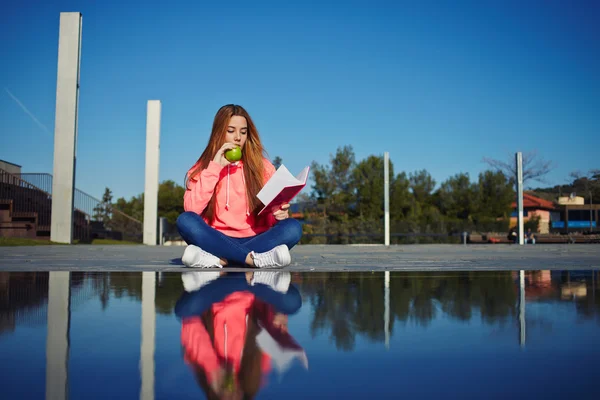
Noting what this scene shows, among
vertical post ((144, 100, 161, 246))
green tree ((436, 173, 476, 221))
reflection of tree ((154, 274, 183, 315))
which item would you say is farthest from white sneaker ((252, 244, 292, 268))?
green tree ((436, 173, 476, 221))

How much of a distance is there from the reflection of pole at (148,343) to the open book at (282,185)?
114cm

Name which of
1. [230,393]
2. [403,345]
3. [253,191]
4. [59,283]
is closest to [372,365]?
[403,345]

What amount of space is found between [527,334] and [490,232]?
23.7 m

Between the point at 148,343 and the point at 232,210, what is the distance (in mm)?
2746

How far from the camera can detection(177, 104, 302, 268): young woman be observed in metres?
3.78

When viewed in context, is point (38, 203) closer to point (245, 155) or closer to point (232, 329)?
point (245, 155)

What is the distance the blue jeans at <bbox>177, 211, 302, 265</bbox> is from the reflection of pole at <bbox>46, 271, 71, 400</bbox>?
50.8 inches

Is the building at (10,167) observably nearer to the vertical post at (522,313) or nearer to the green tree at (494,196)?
the vertical post at (522,313)

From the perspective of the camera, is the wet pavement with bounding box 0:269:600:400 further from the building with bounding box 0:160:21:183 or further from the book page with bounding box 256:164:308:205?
the building with bounding box 0:160:21:183

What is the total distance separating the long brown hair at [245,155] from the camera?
13.1 ft

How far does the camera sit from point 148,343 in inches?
51.3

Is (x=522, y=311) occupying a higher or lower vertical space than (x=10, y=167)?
lower

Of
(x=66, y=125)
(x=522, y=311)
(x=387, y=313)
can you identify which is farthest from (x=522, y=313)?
(x=66, y=125)

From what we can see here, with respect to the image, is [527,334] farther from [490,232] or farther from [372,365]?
[490,232]
